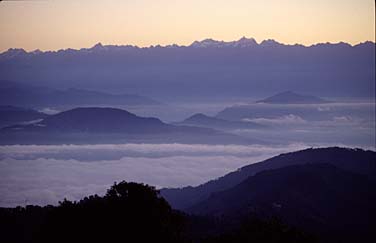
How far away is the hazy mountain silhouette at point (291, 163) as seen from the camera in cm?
9919

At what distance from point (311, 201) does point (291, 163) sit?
102ft

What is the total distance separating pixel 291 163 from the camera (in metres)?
106

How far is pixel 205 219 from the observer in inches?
2362

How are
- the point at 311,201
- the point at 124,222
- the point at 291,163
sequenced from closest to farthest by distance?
1. the point at 124,222
2. the point at 311,201
3. the point at 291,163

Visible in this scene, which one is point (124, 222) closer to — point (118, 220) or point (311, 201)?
point (118, 220)

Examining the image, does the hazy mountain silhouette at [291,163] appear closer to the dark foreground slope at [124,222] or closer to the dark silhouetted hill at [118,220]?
the dark foreground slope at [124,222]

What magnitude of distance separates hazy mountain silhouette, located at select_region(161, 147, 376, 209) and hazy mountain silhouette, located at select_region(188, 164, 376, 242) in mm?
12660

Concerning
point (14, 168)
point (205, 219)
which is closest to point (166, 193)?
point (205, 219)

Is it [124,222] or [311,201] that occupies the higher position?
[124,222]

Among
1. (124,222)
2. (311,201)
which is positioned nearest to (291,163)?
(311,201)

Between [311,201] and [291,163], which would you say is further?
[291,163]

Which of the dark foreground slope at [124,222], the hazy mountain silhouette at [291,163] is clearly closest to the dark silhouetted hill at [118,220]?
the dark foreground slope at [124,222]

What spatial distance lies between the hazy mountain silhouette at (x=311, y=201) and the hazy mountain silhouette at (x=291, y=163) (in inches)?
498

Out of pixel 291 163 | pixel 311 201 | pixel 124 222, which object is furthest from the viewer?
pixel 291 163
